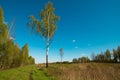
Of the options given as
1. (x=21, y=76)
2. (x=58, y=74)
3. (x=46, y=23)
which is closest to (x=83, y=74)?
(x=58, y=74)

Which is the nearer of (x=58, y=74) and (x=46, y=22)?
(x=58, y=74)

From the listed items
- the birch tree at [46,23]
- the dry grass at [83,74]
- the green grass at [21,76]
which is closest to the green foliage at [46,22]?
the birch tree at [46,23]

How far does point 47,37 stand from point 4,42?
33.3ft

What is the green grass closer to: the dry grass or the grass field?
the grass field

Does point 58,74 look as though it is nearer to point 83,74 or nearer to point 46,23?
point 83,74

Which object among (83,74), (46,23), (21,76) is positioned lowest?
(83,74)

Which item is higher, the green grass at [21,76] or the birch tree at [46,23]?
the birch tree at [46,23]

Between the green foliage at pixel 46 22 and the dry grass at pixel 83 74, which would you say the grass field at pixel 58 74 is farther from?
the green foliage at pixel 46 22

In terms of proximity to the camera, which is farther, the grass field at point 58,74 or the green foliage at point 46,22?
the green foliage at point 46,22

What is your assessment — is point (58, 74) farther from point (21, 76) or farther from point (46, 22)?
point (46, 22)

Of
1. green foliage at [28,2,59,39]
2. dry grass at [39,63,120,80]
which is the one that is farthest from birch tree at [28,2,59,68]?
dry grass at [39,63,120,80]

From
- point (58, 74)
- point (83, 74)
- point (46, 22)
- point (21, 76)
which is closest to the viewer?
point (21, 76)

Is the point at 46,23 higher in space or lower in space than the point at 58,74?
higher

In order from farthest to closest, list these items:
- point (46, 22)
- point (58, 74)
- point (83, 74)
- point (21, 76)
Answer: point (46, 22) → point (83, 74) → point (58, 74) → point (21, 76)
